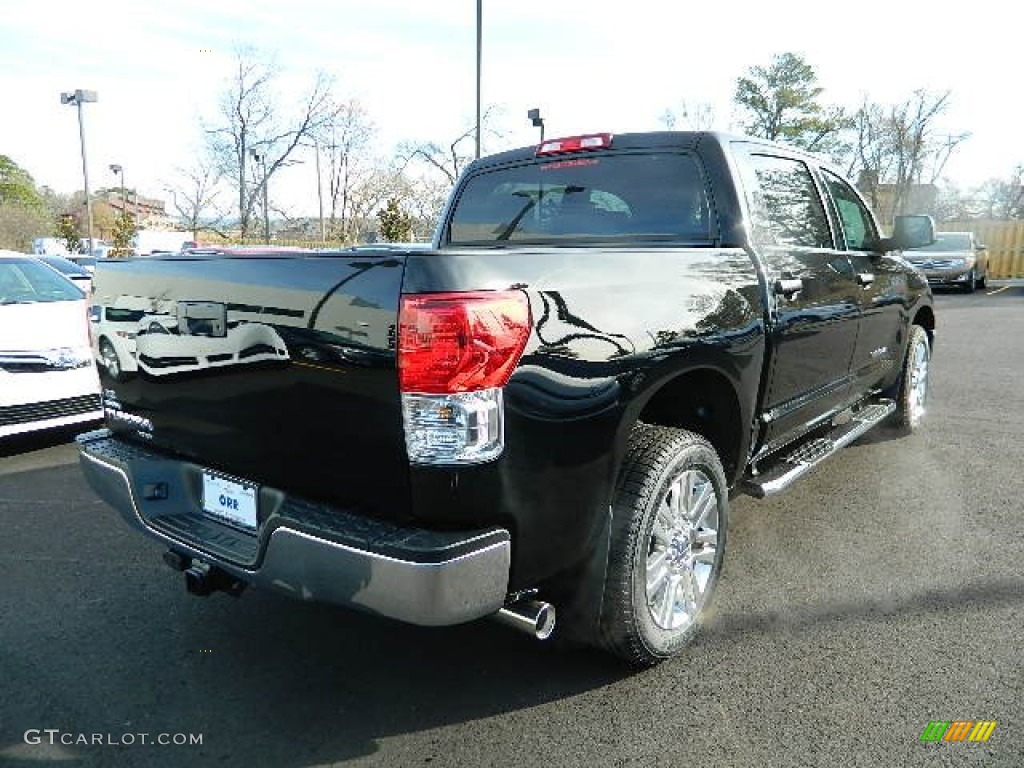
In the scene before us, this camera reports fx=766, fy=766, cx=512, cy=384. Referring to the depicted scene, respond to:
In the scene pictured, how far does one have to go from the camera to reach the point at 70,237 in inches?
1645

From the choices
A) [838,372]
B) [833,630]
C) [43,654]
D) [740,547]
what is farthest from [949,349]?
[43,654]

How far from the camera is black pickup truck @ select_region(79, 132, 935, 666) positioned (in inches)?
79.3

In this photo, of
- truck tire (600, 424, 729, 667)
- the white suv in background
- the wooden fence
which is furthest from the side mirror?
the wooden fence

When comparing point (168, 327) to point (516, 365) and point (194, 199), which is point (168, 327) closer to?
point (516, 365)

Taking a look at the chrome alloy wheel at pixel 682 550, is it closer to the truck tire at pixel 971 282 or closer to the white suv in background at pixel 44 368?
the white suv in background at pixel 44 368

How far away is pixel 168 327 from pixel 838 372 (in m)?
3.28

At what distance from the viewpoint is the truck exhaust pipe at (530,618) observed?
7.40ft

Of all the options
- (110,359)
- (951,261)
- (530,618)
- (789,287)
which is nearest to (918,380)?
(789,287)

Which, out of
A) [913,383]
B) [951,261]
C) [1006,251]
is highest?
[1006,251]

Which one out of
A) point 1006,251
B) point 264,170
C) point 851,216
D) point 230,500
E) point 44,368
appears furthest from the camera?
point 264,170

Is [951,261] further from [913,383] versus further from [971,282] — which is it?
[913,383]

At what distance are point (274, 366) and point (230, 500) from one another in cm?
52

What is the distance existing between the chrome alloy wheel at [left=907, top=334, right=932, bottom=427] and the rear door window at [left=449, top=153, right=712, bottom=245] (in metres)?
3.07

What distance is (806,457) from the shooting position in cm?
379
